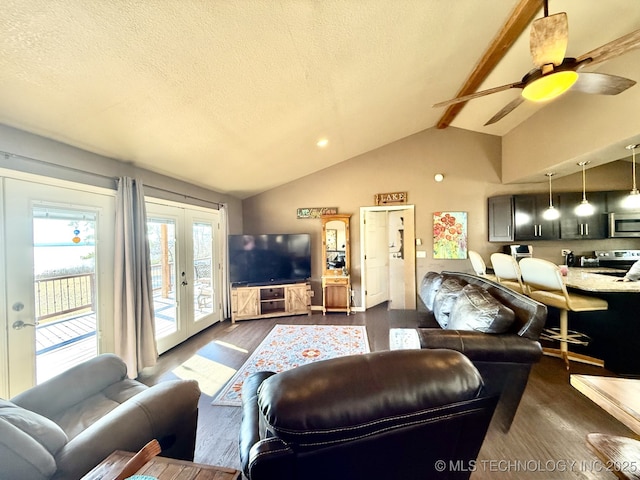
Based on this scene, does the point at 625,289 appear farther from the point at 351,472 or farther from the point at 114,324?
the point at 114,324

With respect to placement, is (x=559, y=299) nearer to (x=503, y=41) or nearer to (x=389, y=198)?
(x=503, y=41)

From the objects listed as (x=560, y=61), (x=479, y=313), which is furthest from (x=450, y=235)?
(x=560, y=61)

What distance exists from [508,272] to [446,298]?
139 cm

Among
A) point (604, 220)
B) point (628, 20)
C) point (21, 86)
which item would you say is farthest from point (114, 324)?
point (604, 220)

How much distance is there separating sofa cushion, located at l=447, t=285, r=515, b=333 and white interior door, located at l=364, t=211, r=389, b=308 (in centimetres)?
275

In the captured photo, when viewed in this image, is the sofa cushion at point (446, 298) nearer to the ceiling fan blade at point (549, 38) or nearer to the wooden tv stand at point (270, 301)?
the ceiling fan blade at point (549, 38)

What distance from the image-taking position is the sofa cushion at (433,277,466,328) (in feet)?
8.09

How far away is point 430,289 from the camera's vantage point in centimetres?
317

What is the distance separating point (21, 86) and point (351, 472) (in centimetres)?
261

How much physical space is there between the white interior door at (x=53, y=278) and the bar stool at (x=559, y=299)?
4.47 metres

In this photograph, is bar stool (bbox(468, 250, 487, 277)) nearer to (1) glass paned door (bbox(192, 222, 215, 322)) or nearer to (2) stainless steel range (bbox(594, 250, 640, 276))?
(2) stainless steel range (bbox(594, 250, 640, 276))

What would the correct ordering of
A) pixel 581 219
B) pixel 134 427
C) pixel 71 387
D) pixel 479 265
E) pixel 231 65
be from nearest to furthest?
pixel 134 427
pixel 71 387
pixel 231 65
pixel 479 265
pixel 581 219

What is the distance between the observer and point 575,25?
2.34 metres

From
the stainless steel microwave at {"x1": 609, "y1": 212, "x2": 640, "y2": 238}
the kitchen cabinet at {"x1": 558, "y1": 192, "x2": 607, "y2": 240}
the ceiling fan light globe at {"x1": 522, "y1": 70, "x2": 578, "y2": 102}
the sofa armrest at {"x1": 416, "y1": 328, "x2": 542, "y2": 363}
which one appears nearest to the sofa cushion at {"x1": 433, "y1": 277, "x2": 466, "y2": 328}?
the sofa armrest at {"x1": 416, "y1": 328, "x2": 542, "y2": 363}
